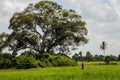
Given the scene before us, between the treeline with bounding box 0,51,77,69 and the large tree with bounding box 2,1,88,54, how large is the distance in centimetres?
608

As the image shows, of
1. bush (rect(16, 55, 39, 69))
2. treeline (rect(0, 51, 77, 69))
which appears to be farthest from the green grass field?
treeline (rect(0, 51, 77, 69))

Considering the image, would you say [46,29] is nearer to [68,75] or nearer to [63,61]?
[63,61]

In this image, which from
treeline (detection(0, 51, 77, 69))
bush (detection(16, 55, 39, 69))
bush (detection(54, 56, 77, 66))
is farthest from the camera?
bush (detection(54, 56, 77, 66))

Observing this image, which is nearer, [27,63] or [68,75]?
[68,75]

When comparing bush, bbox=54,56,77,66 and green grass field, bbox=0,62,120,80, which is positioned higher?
bush, bbox=54,56,77,66

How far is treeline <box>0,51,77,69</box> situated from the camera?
5231 centimetres

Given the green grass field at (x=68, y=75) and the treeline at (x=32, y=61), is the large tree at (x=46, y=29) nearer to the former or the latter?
the treeline at (x=32, y=61)

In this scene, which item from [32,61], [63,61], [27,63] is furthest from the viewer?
[63,61]

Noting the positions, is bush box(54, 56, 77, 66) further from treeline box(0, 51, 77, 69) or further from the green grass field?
the green grass field

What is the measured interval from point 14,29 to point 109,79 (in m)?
44.8

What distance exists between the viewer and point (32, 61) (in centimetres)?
5225

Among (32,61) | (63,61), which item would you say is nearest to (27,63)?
(32,61)

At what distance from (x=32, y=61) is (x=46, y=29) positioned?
14180 mm

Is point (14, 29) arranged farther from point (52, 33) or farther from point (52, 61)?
point (52, 61)
